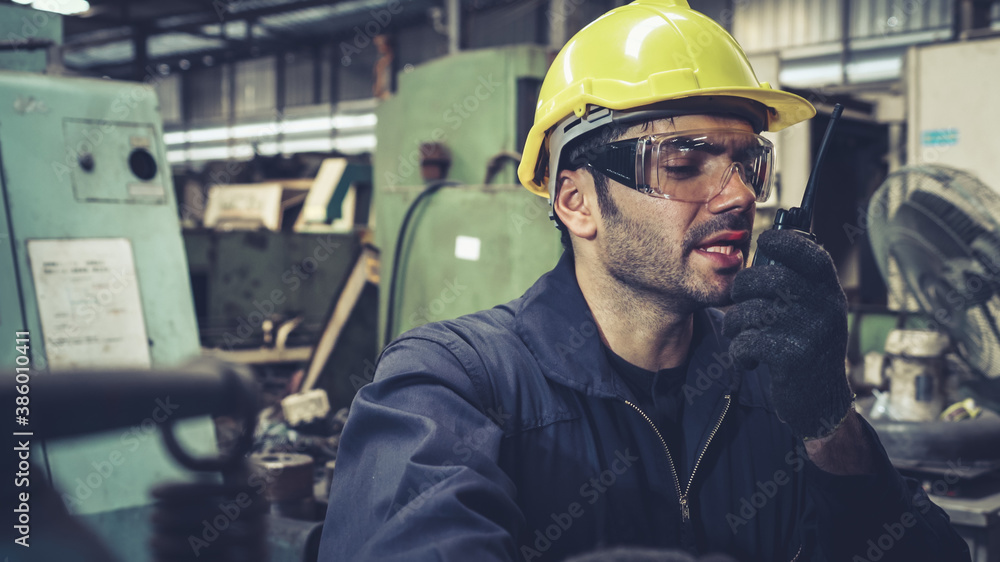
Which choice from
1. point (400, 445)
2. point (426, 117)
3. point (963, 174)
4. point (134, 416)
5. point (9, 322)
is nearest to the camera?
point (134, 416)

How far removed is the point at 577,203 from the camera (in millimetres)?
1352

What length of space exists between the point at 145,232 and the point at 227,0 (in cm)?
1051

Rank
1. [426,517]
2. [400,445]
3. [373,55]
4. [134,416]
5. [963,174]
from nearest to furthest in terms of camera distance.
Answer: [134,416] < [426,517] < [400,445] < [963,174] < [373,55]

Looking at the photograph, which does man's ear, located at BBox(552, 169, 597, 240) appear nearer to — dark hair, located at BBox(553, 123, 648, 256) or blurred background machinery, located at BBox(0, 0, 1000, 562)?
dark hair, located at BBox(553, 123, 648, 256)

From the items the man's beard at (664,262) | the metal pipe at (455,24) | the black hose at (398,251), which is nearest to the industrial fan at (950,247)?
the man's beard at (664,262)

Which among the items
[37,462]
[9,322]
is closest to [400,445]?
[37,462]

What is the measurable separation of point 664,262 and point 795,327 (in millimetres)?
250

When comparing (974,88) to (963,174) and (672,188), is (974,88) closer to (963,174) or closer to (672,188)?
(963,174)

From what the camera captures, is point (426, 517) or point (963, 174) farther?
point (963, 174)

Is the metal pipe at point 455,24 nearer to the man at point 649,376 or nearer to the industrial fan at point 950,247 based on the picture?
the industrial fan at point 950,247

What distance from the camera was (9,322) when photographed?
1.66 metres

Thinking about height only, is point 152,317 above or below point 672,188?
below

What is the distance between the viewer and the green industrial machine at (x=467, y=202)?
285 centimetres

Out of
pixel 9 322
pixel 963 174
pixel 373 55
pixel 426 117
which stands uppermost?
pixel 373 55
